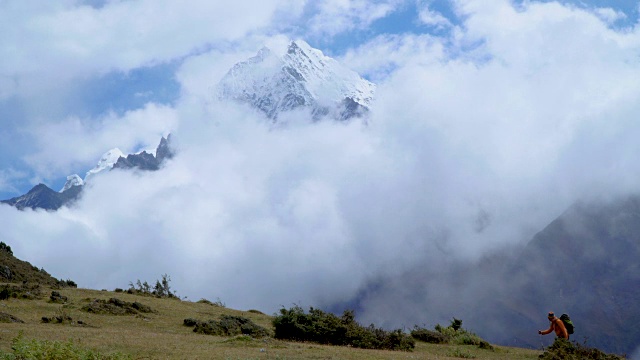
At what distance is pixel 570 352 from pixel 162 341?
17.0 m

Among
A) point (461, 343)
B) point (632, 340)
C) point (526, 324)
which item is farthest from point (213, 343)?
point (526, 324)

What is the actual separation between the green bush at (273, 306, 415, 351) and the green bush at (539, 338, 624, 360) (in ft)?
20.6

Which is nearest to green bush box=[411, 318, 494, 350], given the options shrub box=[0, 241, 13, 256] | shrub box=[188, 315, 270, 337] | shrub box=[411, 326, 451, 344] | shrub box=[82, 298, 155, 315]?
shrub box=[411, 326, 451, 344]

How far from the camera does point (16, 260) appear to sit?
51.0 meters

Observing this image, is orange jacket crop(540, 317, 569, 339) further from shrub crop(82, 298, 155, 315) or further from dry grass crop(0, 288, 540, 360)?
shrub crop(82, 298, 155, 315)

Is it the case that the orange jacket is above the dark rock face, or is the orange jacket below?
below

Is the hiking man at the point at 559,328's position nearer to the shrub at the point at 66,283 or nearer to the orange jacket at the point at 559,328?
the orange jacket at the point at 559,328

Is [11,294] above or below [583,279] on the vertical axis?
below

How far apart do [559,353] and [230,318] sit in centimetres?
1712

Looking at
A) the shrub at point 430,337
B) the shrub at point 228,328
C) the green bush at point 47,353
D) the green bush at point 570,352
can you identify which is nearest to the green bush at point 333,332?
the shrub at point 228,328

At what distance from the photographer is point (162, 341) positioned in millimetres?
22469

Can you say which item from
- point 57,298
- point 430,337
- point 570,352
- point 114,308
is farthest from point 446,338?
point 57,298

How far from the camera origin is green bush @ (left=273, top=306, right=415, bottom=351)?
25109 millimetres

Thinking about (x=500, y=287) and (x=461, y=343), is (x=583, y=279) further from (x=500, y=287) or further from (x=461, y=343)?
(x=461, y=343)
